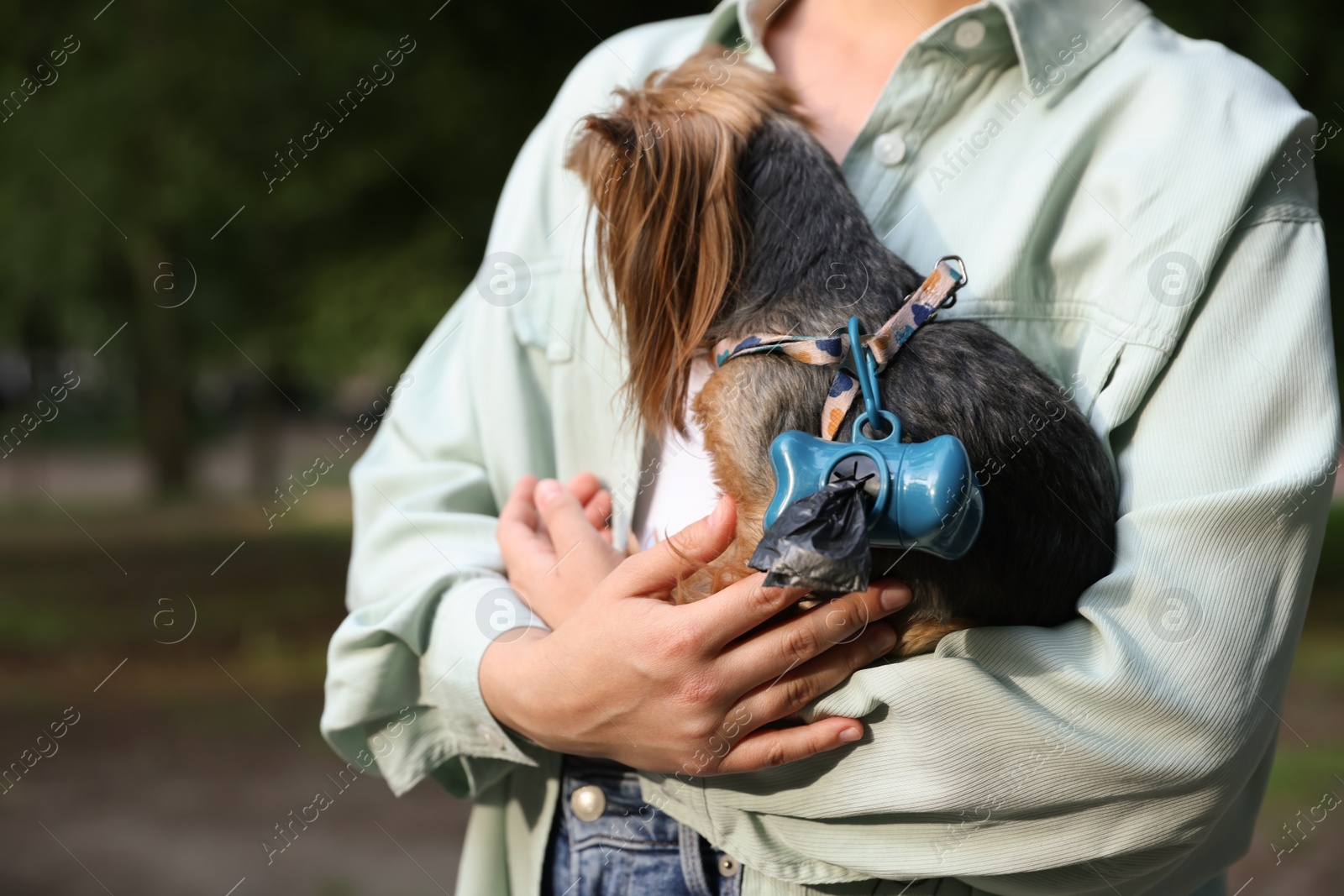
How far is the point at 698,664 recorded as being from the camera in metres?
1.81

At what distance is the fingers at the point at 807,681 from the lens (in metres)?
1.85

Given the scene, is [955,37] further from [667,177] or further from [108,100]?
[108,100]

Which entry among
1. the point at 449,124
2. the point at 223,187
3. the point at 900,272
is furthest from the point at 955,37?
the point at 223,187

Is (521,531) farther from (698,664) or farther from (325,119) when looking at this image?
(325,119)

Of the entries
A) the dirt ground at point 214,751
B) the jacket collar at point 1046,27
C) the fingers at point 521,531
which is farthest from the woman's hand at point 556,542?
the dirt ground at point 214,751

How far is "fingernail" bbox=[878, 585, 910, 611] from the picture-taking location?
1841 mm

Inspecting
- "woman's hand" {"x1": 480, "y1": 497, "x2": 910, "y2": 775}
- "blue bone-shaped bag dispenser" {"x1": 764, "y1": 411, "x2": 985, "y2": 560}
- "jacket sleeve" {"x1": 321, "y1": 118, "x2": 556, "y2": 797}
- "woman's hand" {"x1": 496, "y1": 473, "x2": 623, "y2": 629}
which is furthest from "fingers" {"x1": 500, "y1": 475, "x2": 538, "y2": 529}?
"blue bone-shaped bag dispenser" {"x1": 764, "y1": 411, "x2": 985, "y2": 560}

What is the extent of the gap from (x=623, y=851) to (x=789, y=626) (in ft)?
2.02

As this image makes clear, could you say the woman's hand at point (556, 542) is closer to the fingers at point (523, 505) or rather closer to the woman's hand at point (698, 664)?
the fingers at point (523, 505)

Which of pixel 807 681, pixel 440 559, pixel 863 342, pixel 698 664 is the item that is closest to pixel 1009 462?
pixel 863 342

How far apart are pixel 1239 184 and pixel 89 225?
13125 millimetres

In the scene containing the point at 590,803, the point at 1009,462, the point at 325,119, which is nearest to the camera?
the point at 1009,462

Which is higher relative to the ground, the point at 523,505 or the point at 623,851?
the point at 523,505

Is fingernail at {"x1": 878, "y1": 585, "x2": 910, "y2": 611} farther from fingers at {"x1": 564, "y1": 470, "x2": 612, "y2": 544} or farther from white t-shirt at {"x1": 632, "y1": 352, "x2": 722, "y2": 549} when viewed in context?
fingers at {"x1": 564, "y1": 470, "x2": 612, "y2": 544}
